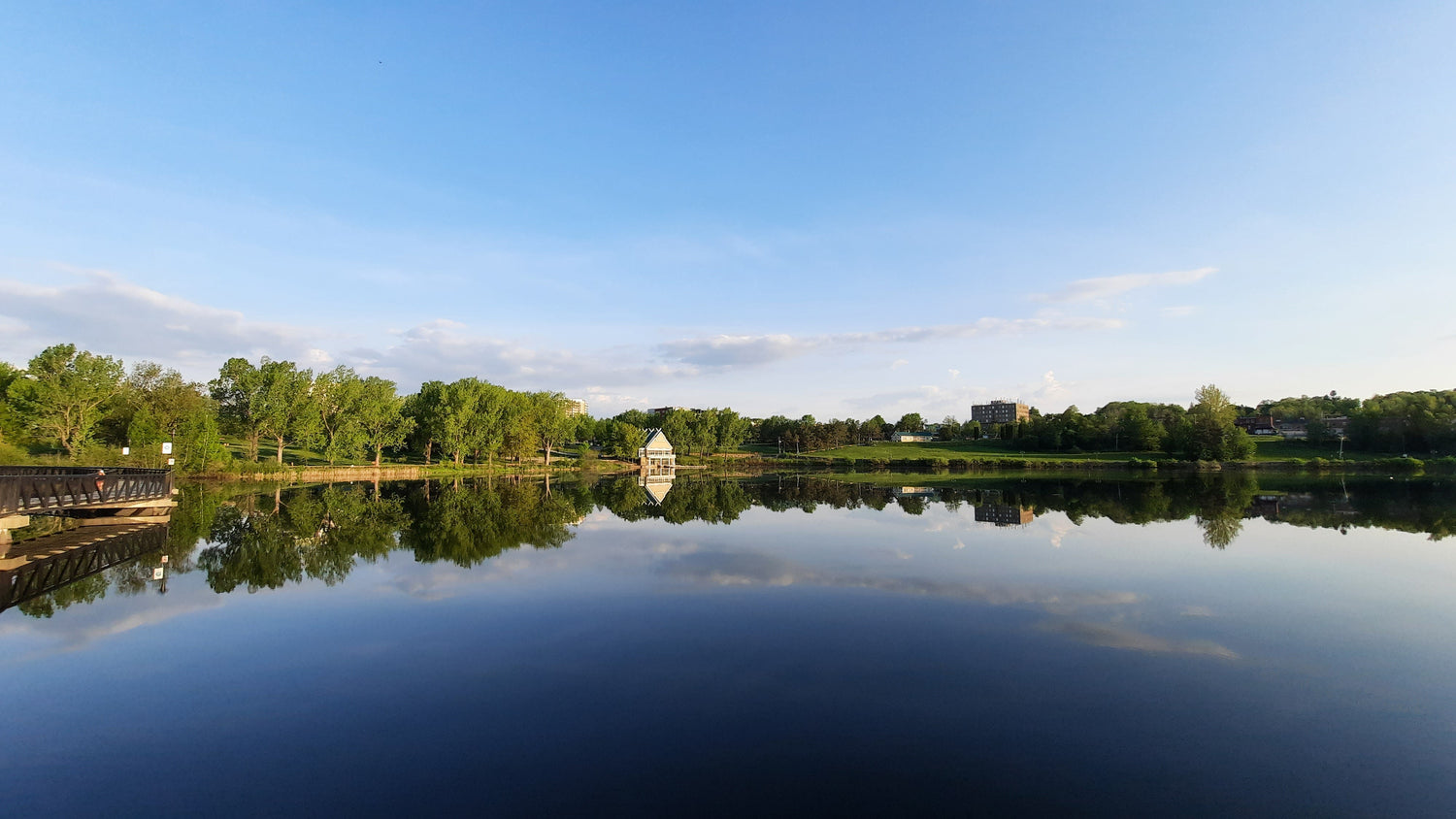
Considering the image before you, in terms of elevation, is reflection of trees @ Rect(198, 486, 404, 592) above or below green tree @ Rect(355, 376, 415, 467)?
below

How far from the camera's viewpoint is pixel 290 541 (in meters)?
22.5

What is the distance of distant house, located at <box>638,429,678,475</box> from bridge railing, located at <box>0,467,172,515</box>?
2608 inches

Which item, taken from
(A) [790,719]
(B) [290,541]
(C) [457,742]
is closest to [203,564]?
(B) [290,541]

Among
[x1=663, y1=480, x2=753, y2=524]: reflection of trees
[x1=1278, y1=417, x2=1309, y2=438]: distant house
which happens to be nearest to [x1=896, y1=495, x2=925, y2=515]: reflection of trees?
[x1=663, y1=480, x2=753, y2=524]: reflection of trees

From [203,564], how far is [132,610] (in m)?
5.43

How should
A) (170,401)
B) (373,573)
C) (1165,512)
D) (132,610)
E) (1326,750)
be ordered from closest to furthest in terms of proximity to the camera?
(1326,750) < (132,610) < (373,573) < (1165,512) < (170,401)

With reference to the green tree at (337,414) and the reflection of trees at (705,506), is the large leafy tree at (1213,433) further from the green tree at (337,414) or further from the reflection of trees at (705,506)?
the green tree at (337,414)

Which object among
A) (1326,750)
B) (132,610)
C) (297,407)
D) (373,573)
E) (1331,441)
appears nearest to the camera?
(1326,750)

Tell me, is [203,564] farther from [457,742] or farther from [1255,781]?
[1255,781]

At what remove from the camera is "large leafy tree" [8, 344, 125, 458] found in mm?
50469

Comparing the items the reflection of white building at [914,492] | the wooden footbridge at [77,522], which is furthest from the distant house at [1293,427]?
the wooden footbridge at [77,522]

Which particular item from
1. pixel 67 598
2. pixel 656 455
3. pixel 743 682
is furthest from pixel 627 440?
pixel 743 682

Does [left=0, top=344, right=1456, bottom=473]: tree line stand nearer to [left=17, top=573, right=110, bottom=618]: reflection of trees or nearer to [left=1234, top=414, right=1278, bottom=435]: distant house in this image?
[left=1234, top=414, right=1278, bottom=435]: distant house

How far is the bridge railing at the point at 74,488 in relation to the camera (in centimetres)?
1831
